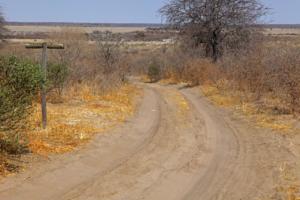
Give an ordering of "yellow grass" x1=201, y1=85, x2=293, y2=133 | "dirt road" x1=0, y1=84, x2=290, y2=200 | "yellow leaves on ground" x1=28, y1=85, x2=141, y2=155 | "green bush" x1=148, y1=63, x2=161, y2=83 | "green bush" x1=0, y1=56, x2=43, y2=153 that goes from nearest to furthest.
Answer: "dirt road" x1=0, y1=84, x2=290, y2=200, "green bush" x1=0, y1=56, x2=43, y2=153, "yellow leaves on ground" x1=28, y1=85, x2=141, y2=155, "yellow grass" x1=201, y1=85, x2=293, y2=133, "green bush" x1=148, y1=63, x2=161, y2=83

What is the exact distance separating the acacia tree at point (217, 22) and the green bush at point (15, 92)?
27.1 meters

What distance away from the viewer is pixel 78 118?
53.8ft

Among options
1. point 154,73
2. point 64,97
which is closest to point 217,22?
point 154,73

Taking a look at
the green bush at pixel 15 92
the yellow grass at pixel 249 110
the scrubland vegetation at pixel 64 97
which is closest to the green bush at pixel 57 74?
the scrubland vegetation at pixel 64 97

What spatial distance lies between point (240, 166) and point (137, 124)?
5.73m

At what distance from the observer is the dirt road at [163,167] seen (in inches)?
360

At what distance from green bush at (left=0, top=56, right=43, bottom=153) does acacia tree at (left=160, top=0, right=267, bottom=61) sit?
88.9 ft

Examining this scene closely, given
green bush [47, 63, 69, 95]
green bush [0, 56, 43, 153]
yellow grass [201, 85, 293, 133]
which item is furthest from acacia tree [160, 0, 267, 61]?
green bush [0, 56, 43, 153]

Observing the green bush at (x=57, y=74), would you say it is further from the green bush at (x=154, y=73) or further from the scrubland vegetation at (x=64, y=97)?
the green bush at (x=154, y=73)

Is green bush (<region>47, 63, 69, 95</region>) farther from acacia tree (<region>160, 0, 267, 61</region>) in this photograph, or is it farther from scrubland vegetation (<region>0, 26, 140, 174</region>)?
acacia tree (<region>160, 0, 267, 61</region>)

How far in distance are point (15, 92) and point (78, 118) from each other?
220 inches

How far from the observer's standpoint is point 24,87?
11.2 meters

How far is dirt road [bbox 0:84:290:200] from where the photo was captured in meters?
9.14

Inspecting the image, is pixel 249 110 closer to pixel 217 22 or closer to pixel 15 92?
pixel 15 92
